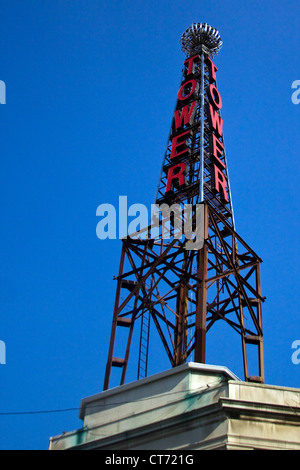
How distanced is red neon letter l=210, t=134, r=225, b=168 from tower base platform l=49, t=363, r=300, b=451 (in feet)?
61.9

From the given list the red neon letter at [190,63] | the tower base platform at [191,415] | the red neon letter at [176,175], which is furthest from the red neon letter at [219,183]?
the tower base platform at [191,415]

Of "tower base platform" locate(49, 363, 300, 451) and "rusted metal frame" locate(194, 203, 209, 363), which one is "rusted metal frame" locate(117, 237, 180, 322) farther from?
"tower base platform" locate(49, 363, 300, 451)

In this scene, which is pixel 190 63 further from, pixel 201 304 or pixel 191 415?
pixel 191 415

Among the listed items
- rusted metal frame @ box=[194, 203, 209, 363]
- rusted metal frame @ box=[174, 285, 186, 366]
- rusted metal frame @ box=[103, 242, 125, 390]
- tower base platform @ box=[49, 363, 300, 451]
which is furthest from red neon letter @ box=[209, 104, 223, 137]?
tower base platform @ box=[49, 363, 300, 451]

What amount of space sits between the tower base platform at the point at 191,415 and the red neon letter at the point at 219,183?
16.0 meters

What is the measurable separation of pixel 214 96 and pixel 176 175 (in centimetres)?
972

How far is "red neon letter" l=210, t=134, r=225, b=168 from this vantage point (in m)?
46.2

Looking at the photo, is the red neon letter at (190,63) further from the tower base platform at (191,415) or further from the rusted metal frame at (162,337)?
the tower base platform at (191,415)

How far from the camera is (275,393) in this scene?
29.4 meters

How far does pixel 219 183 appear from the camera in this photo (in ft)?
148

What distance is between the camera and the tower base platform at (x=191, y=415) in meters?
27.7
